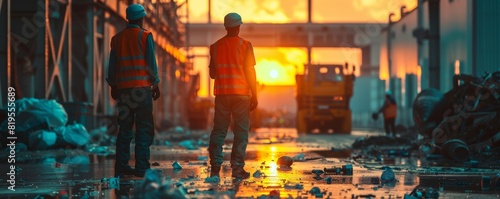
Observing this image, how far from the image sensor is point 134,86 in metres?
10.6

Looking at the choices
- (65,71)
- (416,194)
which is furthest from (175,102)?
(416,194)

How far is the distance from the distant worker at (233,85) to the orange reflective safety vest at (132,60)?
917mm

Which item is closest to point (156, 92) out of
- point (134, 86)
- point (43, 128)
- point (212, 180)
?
point (134, 86)

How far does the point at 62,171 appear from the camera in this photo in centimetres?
1199

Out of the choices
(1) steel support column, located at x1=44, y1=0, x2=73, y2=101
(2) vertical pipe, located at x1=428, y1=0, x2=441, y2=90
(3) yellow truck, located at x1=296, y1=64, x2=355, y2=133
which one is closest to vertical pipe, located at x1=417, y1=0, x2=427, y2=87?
(2) vertical pipe, located at x1=428, y1=0, x2=441, y2=90

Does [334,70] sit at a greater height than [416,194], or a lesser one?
greater

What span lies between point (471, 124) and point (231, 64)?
676 centimetres

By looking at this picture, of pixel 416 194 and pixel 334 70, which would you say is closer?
pixel 416 194

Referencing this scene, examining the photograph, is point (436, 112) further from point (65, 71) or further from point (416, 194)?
point (416, 194)

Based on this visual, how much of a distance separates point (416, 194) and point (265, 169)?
171 inches

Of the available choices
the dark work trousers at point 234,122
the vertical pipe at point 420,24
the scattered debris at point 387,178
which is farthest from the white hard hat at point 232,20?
the vertical pipe at point 420,24

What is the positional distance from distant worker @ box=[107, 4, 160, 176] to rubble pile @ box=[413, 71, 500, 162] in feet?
20.0

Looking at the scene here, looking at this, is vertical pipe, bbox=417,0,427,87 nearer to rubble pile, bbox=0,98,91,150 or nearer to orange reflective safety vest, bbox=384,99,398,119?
orange reflective safety vest, bbox=384,99,398,119

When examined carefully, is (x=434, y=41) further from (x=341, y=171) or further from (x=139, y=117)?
(x=139, y=117)
